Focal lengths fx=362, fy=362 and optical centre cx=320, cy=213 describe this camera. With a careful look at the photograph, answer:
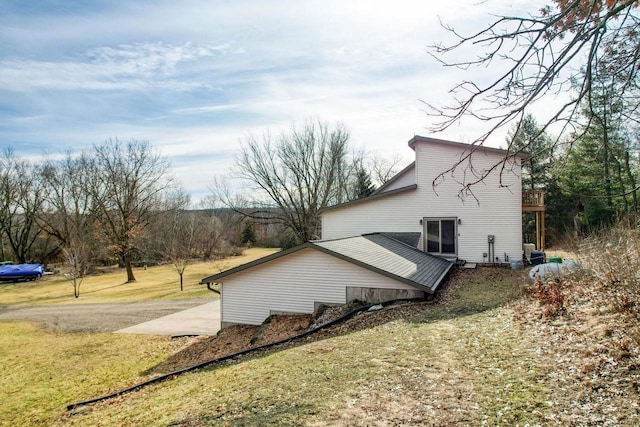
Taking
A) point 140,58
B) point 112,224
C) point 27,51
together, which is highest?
point 27,51

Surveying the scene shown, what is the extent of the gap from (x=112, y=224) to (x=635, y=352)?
1427 inches

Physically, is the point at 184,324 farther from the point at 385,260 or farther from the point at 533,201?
Answer: the point at 533,201

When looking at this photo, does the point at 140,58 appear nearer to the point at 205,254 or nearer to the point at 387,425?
the point at 387,425

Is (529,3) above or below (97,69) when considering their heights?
below

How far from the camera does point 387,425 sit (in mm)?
3787

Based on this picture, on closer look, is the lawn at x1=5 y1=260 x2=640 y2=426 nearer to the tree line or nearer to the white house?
the white house

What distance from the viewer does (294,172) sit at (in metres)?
31.9

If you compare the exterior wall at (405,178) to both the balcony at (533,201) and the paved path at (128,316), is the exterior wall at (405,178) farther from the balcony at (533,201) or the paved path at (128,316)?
the paved path at (128,316)

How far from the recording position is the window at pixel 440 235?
16562 mm

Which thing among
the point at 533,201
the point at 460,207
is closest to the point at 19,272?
the point at 460,207

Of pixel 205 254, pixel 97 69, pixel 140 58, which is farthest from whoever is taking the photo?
pixel 205 254

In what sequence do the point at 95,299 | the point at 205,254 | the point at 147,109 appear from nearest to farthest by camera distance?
the point at 147,109, the point at 95,299, the point at 205,254

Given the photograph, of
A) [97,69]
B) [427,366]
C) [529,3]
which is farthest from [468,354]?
[97,69]

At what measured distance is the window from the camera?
16.6 m
